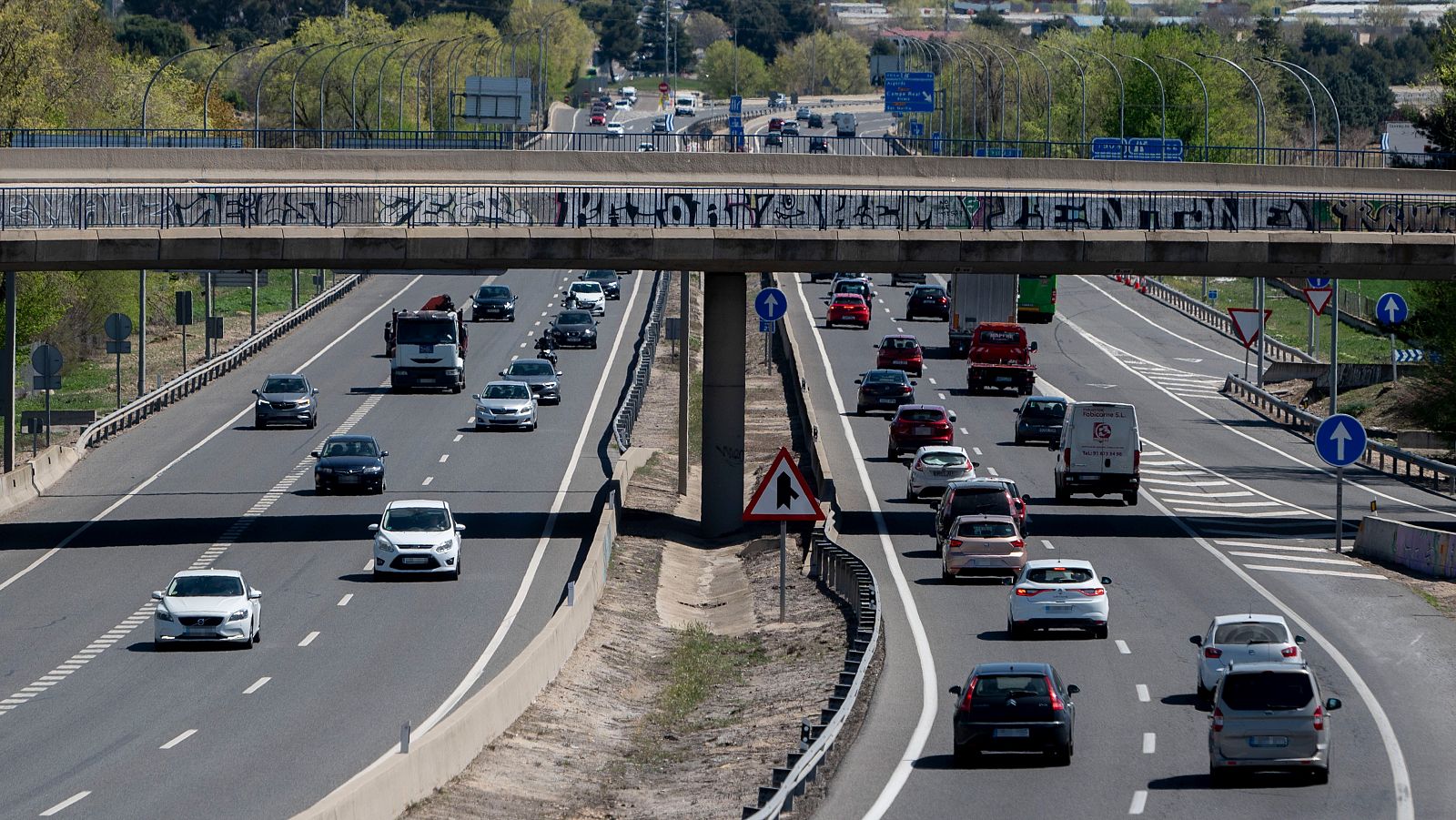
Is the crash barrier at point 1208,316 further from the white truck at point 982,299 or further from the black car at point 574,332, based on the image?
the black car at point 574,332

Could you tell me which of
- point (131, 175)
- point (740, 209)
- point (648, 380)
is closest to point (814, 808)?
point (740, 209)

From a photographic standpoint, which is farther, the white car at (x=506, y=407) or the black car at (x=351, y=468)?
the white car at (x=506, y=407)

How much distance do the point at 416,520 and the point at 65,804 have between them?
1927 cm

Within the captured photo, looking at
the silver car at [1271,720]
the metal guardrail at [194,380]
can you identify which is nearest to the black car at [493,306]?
the metal guardrail at [194,380]

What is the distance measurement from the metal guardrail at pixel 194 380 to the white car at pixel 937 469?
78.6 ft

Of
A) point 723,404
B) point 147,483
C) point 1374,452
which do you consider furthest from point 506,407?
point 1374,452

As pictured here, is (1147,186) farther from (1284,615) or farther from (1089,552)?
(1284,615)

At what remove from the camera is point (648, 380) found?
7988 cm

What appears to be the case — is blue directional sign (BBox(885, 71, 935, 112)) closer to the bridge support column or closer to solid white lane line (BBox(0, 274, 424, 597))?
solid white lane line (BBox(0, 274, 424, 597))

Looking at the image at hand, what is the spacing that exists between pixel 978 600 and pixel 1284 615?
17.4 feet

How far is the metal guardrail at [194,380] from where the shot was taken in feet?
205

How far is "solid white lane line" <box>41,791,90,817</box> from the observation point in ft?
74.0

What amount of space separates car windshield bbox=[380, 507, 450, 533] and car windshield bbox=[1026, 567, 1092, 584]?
13.7 meters

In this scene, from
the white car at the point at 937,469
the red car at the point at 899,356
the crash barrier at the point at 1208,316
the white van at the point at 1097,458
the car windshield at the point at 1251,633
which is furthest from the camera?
the crash barrier at the point at 1208,316
